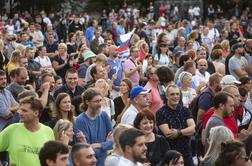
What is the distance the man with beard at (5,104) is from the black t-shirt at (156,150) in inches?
112

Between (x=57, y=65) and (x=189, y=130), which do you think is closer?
(x=189, y=130)

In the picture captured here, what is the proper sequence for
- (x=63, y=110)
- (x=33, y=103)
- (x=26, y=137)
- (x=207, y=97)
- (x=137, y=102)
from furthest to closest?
(x=207, y=97) → (x=137, y=102) → (x=63, y=110) → (x=33, y=103) → (x=26, y=137)

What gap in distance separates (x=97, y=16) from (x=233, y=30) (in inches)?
1034

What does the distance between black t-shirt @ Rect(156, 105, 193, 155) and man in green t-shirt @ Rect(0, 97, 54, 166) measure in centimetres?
228

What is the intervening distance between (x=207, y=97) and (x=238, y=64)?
4920 mm

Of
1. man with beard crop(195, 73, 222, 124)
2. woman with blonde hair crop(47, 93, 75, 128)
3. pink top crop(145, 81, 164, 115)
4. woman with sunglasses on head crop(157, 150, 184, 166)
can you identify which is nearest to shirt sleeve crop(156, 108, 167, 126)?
woman with blonde hair crop(47, 93, 75, 128)

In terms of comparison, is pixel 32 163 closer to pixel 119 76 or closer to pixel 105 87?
pixel 105 87

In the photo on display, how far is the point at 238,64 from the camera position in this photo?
1655 cm

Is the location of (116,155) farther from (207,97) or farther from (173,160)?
(207,97)

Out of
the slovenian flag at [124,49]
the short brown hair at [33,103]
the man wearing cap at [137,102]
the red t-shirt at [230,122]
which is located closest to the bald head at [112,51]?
the slovenian flag at [124,49]

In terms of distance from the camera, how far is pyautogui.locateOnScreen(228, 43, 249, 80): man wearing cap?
16406 millimetres

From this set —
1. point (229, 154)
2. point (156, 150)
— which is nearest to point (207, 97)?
point (156, 150)

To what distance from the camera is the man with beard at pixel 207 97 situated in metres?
11.7

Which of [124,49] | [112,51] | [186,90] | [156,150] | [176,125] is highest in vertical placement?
[112,51]
